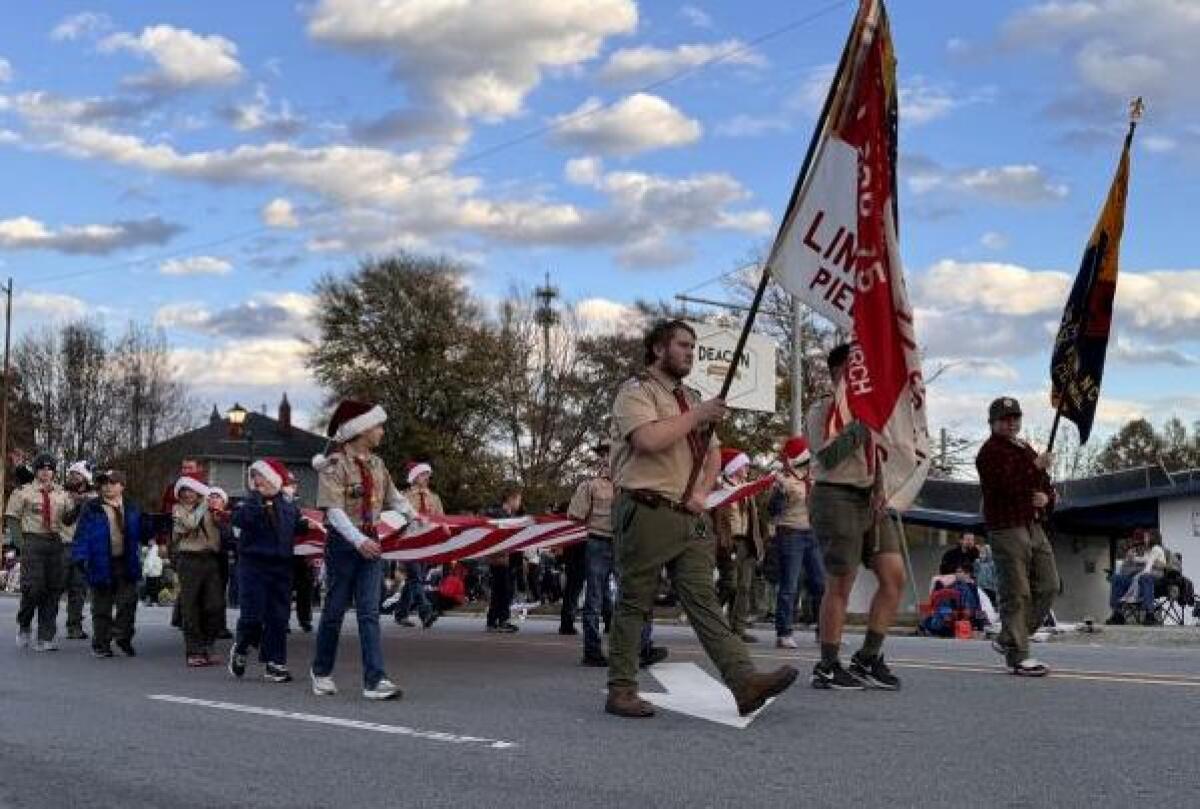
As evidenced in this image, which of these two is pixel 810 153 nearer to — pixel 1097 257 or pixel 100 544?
pixel 1097 257

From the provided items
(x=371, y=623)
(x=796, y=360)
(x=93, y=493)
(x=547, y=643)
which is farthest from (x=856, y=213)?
(x=796, y=360)

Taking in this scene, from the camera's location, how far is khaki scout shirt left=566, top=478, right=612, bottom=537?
1206cm

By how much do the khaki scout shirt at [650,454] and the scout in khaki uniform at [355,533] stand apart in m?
2.02

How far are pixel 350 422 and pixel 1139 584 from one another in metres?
17.1

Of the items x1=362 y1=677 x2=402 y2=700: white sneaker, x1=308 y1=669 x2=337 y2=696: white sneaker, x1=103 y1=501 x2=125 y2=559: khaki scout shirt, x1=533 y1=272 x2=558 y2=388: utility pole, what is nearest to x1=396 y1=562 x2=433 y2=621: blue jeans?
x1=103 y1=501 x2=125 y2=559: khaki scout shirt

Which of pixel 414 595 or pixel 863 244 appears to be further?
pixel 414 595

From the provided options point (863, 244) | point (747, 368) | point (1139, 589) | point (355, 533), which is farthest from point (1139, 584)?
point (747, 368)

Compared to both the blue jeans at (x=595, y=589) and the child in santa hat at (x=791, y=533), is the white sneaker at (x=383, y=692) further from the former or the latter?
the child in santa hat at (x=791, y=533)

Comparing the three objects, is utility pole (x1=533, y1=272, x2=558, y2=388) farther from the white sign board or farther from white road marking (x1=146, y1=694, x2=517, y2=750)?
white road marking (x1=146, y1=694, x2=517, y2=750)

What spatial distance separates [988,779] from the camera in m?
5.77

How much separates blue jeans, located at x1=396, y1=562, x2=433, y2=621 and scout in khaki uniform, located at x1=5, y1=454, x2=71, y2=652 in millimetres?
3790

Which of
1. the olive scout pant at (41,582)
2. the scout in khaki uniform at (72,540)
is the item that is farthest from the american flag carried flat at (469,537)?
the olive scout pant at (41,582)

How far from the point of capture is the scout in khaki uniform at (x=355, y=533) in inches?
349

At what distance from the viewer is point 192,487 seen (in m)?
12.6
